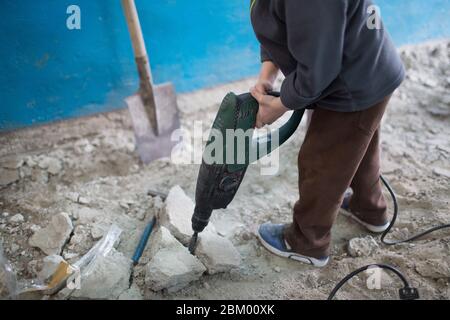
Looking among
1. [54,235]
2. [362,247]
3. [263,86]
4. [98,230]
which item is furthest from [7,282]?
[362,247]

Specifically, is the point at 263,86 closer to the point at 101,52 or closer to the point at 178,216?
the point at 178,216

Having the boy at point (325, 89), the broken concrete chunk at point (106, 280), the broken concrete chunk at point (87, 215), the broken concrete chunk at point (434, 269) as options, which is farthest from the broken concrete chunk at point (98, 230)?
the broken concrete chunk at point (434, 269)

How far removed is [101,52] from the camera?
2.41 m

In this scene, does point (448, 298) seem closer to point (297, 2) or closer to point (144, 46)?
point (297, 2)

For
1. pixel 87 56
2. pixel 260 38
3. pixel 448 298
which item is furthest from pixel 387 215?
pixel 87 56

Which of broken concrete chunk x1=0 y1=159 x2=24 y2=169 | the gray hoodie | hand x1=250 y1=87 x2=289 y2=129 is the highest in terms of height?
the gray hoodie

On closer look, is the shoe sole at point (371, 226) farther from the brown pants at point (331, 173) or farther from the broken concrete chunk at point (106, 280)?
the broken concrete chunk at point (106, 280)

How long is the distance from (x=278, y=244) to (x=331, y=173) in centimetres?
53

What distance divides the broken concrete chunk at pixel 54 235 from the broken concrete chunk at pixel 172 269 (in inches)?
19.1

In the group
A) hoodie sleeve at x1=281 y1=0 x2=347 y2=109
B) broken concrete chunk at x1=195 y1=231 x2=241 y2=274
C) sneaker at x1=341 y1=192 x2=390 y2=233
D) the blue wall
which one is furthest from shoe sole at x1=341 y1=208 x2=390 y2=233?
the blue wall

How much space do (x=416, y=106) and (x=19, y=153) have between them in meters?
2.78

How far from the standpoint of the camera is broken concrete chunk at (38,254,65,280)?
1611 mm

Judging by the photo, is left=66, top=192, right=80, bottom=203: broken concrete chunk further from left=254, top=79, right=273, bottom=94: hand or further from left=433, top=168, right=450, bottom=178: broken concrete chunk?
left=433, top=168, right=450, bottom=178: broken concrete chunk

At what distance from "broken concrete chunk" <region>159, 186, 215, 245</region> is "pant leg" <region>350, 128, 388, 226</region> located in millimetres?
737
